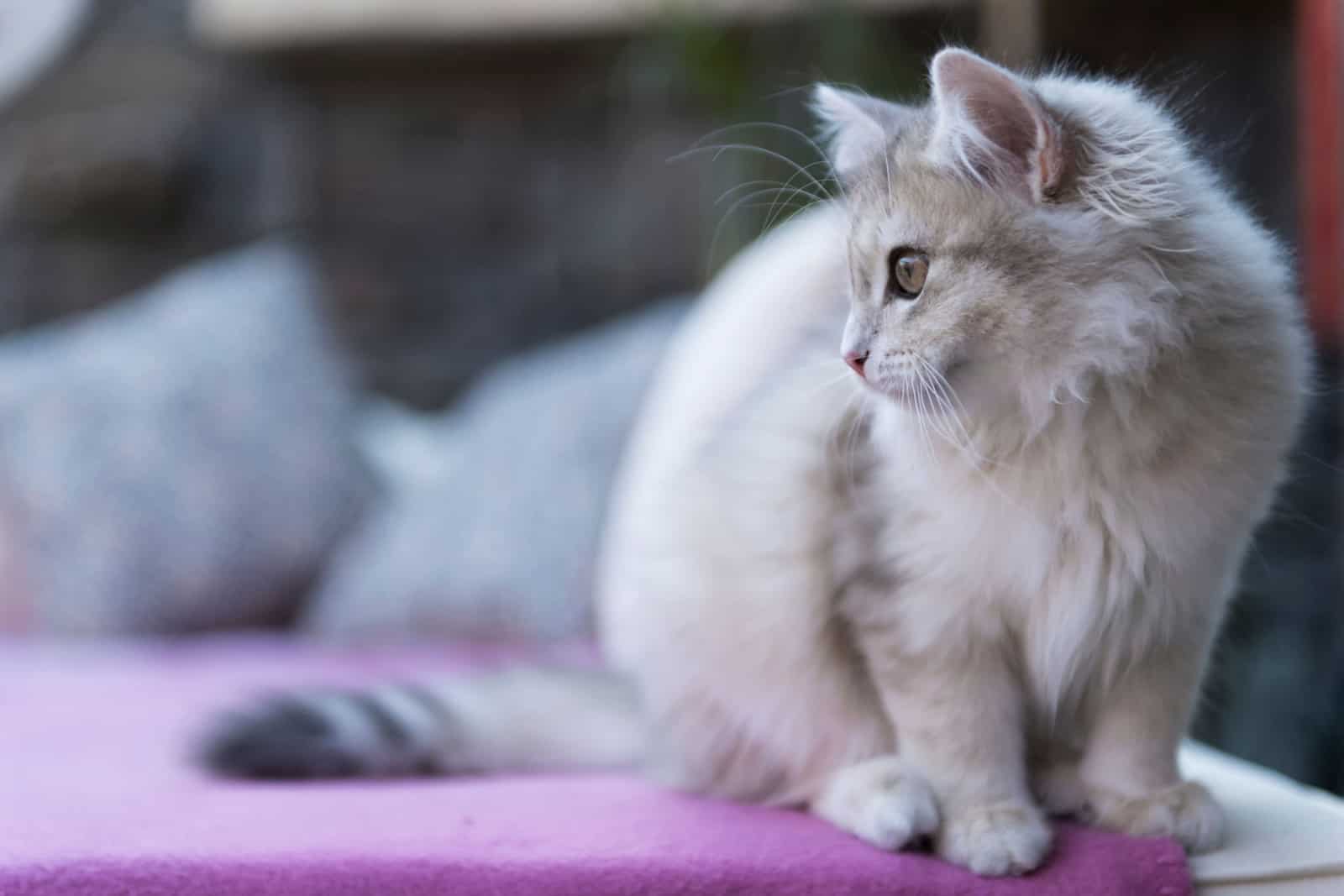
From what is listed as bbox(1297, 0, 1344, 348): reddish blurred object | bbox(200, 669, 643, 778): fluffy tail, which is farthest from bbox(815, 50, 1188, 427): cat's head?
bbox(1297, 0, 1344, 348): reddish blurred object

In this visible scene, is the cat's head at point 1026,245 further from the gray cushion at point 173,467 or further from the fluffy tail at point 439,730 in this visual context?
the gray cushion at point 173,467

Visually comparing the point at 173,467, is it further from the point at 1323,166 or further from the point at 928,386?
the point at 1323,166

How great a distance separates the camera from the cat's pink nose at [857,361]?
1003mm

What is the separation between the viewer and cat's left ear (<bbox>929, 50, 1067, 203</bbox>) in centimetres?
91

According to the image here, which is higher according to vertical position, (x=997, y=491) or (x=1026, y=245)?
(x=1026, y=245)

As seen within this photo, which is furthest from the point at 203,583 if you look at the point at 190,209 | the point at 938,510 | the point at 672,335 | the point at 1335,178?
the point at 1335,178

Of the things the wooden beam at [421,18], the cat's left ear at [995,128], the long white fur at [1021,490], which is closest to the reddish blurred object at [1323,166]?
the wooden beam at [421,18]

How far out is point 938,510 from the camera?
39.9 inches

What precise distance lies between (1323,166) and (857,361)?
158 centimetres

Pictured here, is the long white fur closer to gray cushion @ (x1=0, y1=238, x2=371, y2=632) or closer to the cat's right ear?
the cat's right ear

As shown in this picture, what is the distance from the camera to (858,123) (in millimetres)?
1103

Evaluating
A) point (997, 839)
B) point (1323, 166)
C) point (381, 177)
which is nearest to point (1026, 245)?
point (997, 839)

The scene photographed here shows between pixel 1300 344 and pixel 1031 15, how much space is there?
1664 mm

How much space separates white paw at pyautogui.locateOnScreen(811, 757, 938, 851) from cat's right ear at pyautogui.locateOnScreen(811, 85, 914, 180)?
20.5 inches
